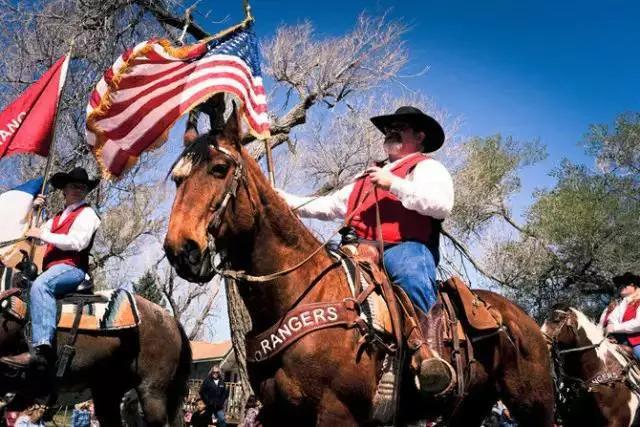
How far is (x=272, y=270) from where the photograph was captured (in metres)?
4.34

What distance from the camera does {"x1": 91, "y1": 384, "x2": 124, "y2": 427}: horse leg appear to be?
8242 millimetres

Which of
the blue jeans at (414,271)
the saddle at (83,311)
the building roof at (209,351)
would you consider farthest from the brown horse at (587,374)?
the building roof at (209,351)

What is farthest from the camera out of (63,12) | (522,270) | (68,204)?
(522,270)

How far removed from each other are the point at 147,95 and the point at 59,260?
2881mm

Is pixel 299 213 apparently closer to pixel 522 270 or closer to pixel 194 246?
pixel 194 246

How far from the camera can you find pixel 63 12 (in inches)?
551

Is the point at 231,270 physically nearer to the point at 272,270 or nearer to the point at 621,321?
the point at 272,270

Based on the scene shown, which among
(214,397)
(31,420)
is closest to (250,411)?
(214,397)

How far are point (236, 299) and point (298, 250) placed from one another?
6.91 meters

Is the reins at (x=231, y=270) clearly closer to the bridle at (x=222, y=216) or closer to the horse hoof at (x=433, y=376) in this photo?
the bridle at (x=222, y=216)

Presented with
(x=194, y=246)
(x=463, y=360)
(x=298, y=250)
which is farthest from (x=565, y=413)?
(x=194, y=246)

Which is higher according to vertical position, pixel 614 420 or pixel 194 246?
pixel 194 246

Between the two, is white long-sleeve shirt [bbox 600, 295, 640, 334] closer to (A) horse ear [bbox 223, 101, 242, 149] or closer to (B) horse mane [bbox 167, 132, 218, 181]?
(A) horse ear [bbox 223, 101, 242, 149]

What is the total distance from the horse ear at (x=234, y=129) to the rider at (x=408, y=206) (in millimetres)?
894
